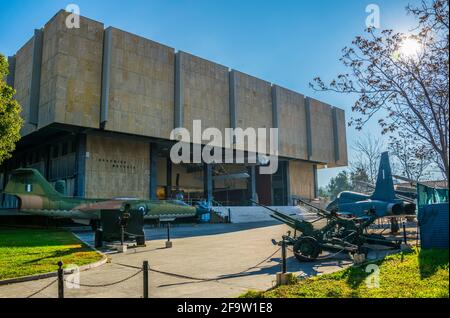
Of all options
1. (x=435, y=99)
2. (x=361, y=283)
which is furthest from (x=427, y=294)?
(x=435, y=99)

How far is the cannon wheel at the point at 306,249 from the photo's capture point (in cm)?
1244

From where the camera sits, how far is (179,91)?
147 feet

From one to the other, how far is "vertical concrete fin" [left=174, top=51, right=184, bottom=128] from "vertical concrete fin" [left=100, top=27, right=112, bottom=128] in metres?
8.96

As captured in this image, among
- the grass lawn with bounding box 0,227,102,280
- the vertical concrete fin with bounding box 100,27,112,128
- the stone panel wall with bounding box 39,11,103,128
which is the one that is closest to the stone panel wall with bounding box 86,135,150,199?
the vertical concrete fin with bounding box 100,27,112,128

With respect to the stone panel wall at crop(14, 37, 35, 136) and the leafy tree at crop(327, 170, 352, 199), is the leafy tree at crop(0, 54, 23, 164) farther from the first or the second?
the leafy tree at crop(327, 170, 352, 199)

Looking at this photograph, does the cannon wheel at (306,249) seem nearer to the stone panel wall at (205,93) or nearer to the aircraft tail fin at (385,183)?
the aircraft tail fin at (385,183)

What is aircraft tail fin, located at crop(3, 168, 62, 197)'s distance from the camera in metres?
25.4

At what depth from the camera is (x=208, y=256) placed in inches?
571

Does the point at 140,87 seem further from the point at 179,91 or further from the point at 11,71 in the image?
the point at 11,71

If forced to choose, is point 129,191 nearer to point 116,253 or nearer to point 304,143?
point 116,253

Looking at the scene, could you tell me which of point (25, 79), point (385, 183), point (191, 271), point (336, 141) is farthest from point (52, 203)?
point (336, 141)

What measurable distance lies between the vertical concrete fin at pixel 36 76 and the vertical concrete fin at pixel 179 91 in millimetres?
15525

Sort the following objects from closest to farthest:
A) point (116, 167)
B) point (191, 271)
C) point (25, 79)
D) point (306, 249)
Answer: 1. point (191, 271)
2. point (306, 249)
3. point (25, 79)
4. point (116, 167)

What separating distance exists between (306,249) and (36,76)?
38.9 m
